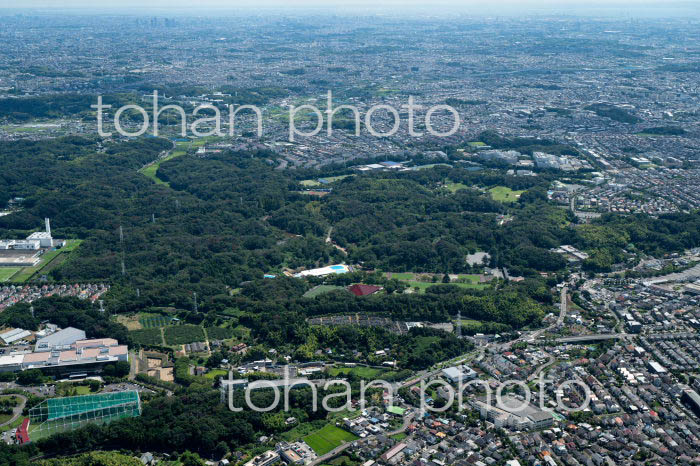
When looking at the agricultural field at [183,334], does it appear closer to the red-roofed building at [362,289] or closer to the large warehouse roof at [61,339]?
the large warehouse roof at [61,339]

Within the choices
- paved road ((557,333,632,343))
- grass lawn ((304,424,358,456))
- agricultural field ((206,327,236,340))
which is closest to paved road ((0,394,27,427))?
agricultural field ((206,327,236,340))

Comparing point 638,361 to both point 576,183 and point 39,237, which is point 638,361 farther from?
point 39,237

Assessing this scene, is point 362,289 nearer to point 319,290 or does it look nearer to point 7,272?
point 319,290

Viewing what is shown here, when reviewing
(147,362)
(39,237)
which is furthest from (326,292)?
(39,237)

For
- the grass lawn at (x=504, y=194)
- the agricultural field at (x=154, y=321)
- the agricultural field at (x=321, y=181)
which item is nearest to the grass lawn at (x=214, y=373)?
the agricultural field at (x=154, y=321)

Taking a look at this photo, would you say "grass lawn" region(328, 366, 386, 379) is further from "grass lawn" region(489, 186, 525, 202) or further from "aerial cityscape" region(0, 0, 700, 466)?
"grass lawn" region(489, 186, 525, 202)

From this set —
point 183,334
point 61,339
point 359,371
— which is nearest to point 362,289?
point 359,371

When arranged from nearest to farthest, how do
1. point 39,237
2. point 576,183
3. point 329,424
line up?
point 329,424, point 39,237, point 576,183
